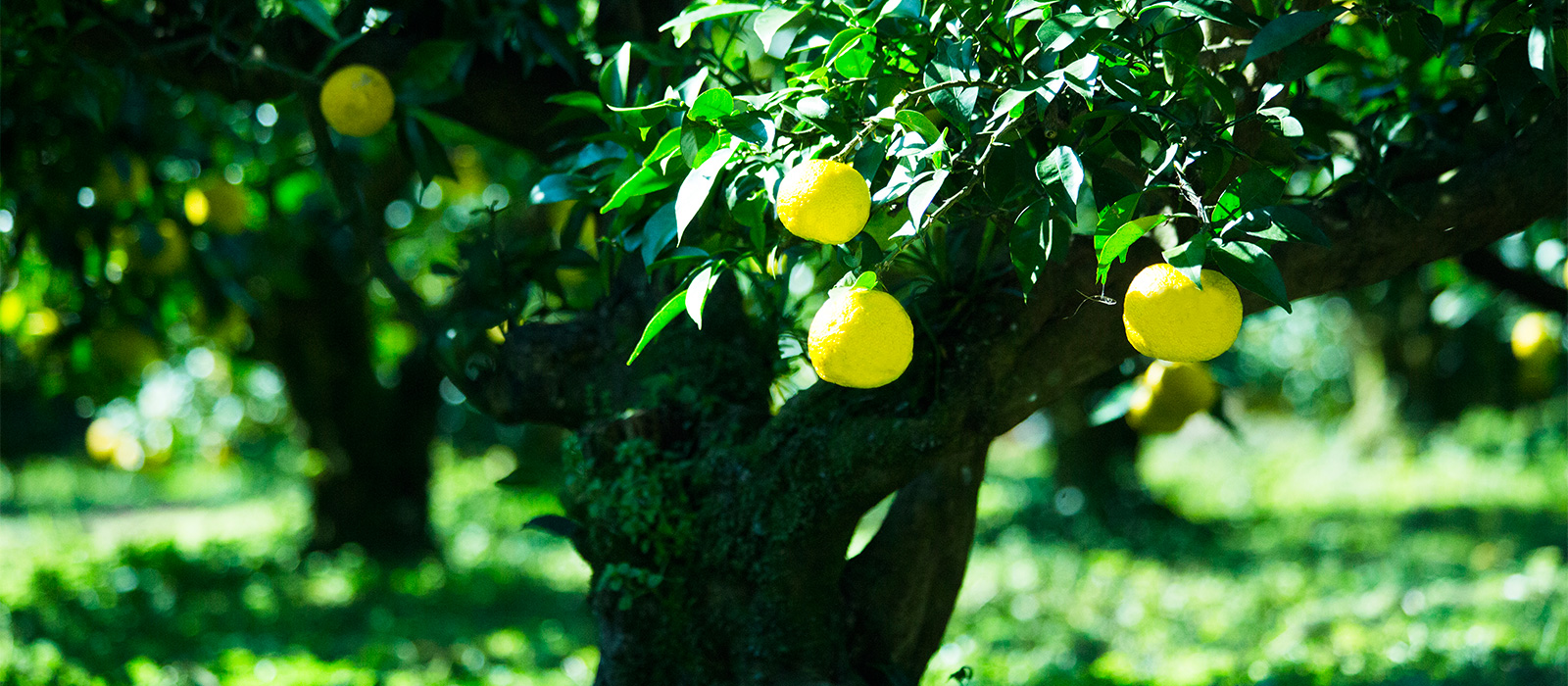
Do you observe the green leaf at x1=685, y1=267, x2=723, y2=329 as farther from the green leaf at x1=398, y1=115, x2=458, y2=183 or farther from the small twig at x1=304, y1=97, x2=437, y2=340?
the small twig at x1=304, y1=97, x2=437, y2=340

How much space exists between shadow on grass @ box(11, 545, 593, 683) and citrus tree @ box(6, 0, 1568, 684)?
4.82 ft

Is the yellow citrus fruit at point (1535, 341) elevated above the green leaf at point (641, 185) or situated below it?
below

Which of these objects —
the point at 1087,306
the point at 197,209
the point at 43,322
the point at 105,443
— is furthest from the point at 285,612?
the point at 1087,306

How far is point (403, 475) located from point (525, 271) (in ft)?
10.6

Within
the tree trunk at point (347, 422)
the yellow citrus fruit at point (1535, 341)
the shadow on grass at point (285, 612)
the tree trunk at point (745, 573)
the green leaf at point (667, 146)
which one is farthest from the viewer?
the tree trunk at point (347, 422)

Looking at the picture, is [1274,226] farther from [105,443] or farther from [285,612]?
[105,443]

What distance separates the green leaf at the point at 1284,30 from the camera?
1026 millimetres

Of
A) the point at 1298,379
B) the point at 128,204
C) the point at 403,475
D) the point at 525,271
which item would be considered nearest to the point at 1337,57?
the point at 525,271

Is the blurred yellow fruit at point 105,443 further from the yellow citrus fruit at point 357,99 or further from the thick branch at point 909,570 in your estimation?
the thick branch at point 909,570

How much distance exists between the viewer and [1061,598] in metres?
4.07

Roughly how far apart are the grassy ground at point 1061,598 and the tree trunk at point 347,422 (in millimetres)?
180

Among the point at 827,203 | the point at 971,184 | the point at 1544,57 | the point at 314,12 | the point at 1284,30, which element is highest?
the point at 314,12

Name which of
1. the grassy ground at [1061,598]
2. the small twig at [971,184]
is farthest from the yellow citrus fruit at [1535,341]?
the small twig at [971,184]

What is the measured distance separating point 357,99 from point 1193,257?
1356mm
